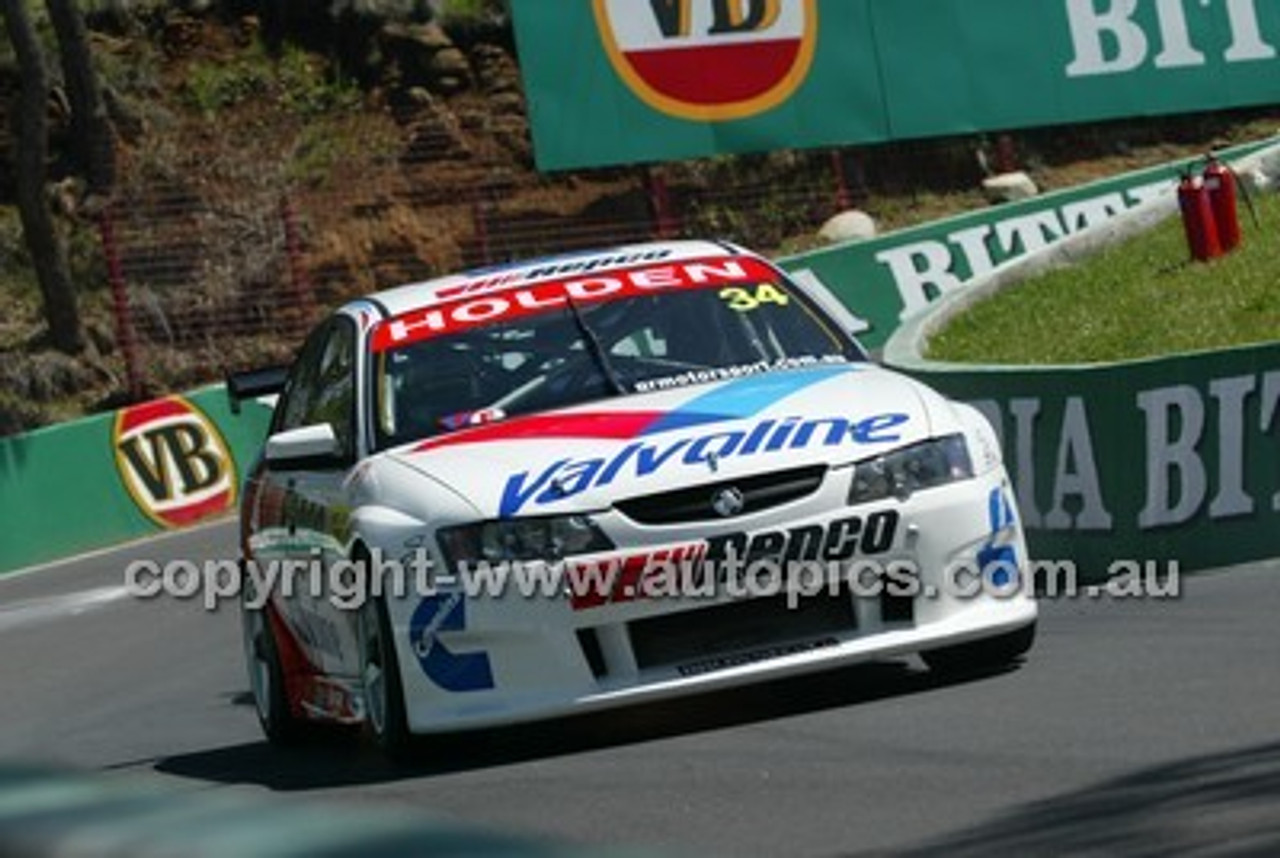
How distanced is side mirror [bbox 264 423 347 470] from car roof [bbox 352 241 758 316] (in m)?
0.67

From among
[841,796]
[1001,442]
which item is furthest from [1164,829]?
[1001,442]

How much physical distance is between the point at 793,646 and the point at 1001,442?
431 centimetres

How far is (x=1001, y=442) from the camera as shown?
13.4m

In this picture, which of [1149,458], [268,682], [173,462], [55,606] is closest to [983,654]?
[268,682]

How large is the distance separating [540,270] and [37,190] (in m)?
22.4

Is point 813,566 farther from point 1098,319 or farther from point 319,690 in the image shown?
point 1098,319

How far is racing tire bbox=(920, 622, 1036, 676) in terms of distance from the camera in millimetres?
9844

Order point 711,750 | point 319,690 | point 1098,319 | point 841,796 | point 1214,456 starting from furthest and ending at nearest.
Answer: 1. point 1098,319
2. point 1214,456
3. point 319,690
4. point 711,750
5. point 841,796

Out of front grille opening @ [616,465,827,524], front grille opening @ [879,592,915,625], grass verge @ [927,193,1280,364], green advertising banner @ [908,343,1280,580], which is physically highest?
front grille opening @ [616,465,827,524]

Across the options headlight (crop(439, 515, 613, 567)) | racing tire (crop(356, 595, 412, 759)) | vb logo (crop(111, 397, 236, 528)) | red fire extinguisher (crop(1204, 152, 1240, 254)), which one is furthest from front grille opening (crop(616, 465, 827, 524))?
vb logo (crop(111, 397, 236, 528))

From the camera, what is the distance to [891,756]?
837cm

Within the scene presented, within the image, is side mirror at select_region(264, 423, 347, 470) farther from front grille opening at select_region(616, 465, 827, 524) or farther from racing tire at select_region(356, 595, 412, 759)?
front grille opening at select_region(616, 465, 827, 524)

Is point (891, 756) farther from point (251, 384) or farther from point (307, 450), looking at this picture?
point (251, 384)

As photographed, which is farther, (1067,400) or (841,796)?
(1067,400)
